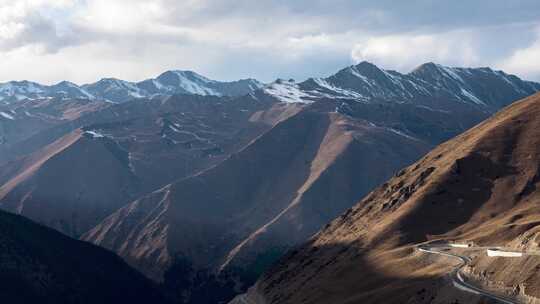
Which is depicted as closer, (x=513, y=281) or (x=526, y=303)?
(x=526, y=303)

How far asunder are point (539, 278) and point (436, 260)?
218ft

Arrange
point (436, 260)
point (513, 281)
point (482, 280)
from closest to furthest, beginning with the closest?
point (513, 281)
point (482, 280)
point (436, 260)

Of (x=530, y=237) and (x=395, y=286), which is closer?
(x=530, y=237)

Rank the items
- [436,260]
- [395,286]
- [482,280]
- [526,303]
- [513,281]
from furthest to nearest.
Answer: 1. [436,260]
2. [395,286]
3. [482,280]
4. [513,281]
5. [526,303]

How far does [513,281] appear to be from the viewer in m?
140

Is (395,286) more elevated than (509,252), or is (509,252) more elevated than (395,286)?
(509,252)

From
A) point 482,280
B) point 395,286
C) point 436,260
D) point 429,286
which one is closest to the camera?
point 482,280

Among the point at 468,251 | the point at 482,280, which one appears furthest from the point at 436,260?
the point at 482,280

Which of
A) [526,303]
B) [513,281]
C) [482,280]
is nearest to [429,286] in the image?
[482,280]

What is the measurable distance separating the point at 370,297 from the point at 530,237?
4041 centimetres

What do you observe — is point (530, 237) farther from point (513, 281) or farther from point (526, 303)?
point (526, 303)

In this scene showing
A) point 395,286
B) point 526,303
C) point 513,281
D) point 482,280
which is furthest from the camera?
point 395,286

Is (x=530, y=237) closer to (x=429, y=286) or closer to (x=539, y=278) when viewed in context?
(x=429, y=286)

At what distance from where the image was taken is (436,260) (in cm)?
19962
